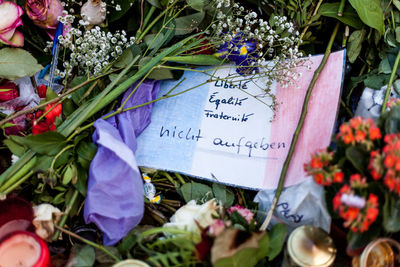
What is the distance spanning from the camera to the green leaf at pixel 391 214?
2.16ft

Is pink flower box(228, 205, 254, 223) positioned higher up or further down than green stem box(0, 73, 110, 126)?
further down

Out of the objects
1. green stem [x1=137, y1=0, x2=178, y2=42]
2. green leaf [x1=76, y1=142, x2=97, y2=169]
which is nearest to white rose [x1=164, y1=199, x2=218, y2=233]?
green leaf [x1=76, y1=142, x2=97, y2=169]

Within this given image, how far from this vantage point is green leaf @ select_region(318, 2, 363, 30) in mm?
988

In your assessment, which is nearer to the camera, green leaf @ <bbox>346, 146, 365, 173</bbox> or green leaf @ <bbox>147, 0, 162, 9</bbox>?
green leaf @ <bbox>346, 146, 365, 173</bbox>

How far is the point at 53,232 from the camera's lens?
82cm

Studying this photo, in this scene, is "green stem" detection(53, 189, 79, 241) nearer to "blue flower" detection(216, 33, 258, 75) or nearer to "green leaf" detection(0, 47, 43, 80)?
"green leaf" detection(0, 47, 43, 80)

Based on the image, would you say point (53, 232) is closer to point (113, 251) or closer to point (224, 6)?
point (113, 251)

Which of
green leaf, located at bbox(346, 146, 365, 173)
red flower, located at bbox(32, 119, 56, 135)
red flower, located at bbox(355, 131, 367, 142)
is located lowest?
red flower, located at bbox(32, 119, 56, 135)

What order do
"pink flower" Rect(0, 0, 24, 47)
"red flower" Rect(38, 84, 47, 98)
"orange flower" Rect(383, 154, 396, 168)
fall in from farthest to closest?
"red flower" Rect(38, 84, 47, 98) → "pink flower" Rect(0, 0, 24, 47) → "orange flower" Rect(383, 154, 396, 168)

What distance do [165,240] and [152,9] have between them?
23.2 inches

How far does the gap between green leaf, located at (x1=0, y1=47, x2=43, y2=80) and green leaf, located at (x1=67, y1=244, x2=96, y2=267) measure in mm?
427

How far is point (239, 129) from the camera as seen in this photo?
100 centimetres

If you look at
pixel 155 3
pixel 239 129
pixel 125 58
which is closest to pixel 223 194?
pixel 239 129

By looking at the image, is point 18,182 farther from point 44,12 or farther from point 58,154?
point 44,12
